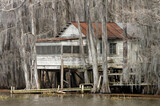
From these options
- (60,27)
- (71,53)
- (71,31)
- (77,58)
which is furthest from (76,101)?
(60,27)

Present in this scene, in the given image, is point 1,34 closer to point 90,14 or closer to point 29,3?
point 29,3

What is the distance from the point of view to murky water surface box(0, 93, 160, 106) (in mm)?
23216

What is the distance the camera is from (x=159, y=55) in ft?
81.8

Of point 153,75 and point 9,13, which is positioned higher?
point 9,13

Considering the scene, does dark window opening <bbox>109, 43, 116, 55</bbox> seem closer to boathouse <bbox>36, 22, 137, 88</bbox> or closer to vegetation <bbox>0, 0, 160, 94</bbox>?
boathouse <bbox>36, 22, 137, 88</bbox>

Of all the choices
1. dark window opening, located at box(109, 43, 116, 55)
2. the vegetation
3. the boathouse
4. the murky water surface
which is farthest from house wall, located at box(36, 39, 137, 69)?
the murky water surface

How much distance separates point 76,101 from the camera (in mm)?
24500

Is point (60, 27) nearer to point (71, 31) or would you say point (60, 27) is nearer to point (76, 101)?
point (71, 31)

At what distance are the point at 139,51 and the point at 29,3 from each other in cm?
1142

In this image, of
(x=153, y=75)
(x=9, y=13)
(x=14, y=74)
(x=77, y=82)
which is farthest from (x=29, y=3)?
(x=153, y=75)

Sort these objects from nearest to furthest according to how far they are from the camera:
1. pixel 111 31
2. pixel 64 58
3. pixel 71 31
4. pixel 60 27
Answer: pixel 64 58 → pixel 111 31 → pixel 71 31 → pixel 60 27

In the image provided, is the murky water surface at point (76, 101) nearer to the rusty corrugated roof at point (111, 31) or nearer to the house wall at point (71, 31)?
the rusty corrugated roof at point (111, 31)

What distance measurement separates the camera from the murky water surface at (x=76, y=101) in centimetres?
2322

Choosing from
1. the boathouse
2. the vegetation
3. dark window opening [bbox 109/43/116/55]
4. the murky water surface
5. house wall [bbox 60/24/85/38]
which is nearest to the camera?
the murky water surface
